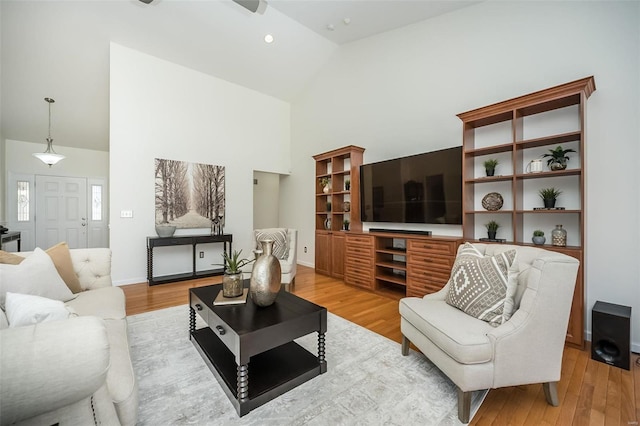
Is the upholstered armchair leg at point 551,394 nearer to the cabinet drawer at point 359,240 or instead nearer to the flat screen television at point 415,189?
the flat screen television at point 415,189

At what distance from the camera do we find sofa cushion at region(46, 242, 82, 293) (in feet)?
6.76

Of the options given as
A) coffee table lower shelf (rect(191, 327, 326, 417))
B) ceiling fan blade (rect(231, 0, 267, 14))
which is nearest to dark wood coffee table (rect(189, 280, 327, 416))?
coffee table lower shelf (rect(191, 327, 326, 417))

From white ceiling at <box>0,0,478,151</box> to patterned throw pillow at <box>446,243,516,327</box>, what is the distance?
3232 mm

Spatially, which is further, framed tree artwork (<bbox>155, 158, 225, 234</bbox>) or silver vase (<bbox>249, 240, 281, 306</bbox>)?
framed tree artwork (<bbox>155, 158, 225, 234</bbox>)

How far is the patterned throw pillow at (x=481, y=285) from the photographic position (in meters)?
1.66

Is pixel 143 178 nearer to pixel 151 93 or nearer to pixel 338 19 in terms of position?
pixel 151 93

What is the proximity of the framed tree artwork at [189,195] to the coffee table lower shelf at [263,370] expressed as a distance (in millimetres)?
3067

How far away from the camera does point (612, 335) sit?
1.99 meters

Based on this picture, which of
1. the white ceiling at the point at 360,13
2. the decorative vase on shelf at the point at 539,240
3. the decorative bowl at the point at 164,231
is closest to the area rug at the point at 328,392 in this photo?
the decorative vase on shelf at the point at 539,240

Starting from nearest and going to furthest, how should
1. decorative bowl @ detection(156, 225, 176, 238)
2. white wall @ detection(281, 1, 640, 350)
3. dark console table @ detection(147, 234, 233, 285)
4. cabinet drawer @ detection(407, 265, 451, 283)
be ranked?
white wall @ detection(281, 1, 640, 350) < cabinet drawer @ detection(407, 265, 451, 283) < dark console table @ detection(147, 234, 233, 285) < decorative bowl @ detection(156, 225, 176, 238)

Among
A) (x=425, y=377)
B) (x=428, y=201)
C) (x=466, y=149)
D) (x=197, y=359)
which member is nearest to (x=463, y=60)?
(x=466, y=149)

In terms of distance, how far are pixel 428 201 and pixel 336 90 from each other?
289 cm

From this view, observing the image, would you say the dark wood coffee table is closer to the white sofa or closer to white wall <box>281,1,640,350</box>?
the white sofa

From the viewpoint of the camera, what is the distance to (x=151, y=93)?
437cm
